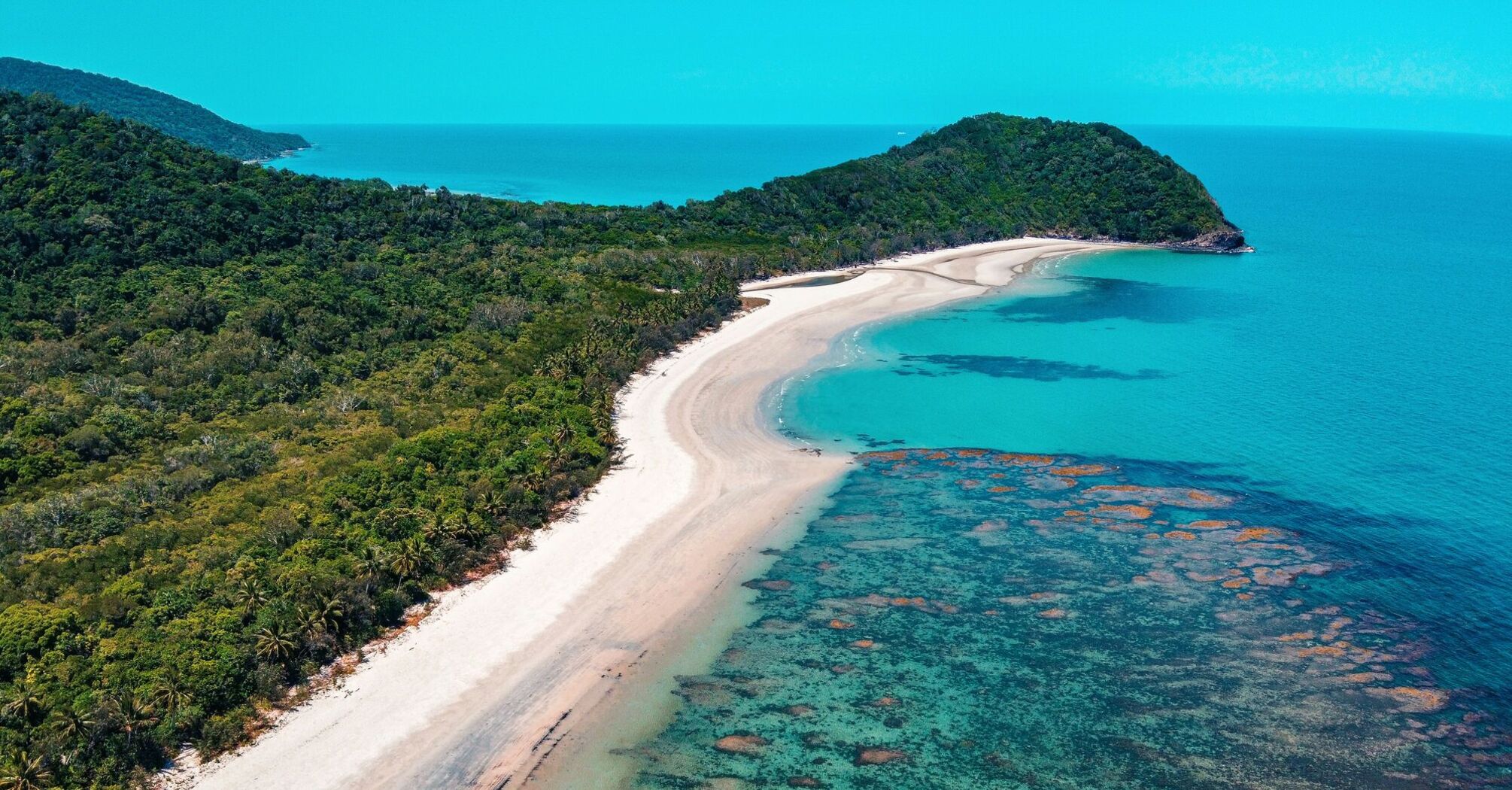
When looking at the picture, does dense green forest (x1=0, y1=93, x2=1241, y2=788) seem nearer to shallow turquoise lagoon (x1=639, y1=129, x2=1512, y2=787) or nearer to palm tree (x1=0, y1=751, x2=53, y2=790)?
palm tree (x1=0, y1=751, x2=53, y2=790)

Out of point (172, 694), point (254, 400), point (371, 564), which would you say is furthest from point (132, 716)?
point (254, 400)

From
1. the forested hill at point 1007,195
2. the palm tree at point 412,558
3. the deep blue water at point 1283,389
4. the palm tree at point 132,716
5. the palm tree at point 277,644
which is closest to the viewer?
the palm tree at point 132,716

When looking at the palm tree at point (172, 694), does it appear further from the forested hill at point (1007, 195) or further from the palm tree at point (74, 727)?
the forested hill at point (1007, 195)

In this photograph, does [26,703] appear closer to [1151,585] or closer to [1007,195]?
[1151,585]

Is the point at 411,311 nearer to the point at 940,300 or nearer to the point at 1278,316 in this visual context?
the point at 940,300

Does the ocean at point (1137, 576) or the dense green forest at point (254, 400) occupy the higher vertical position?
the dense green forest at point (254, 400)

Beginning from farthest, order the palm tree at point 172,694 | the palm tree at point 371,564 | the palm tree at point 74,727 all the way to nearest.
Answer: the palm tree at point 371,564
the palm tree at point 172,694
the palm tree at point 74,727

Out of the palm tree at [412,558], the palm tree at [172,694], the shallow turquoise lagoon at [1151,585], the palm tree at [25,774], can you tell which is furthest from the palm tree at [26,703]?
the shallow turquoise lagoon at [1151,585]
